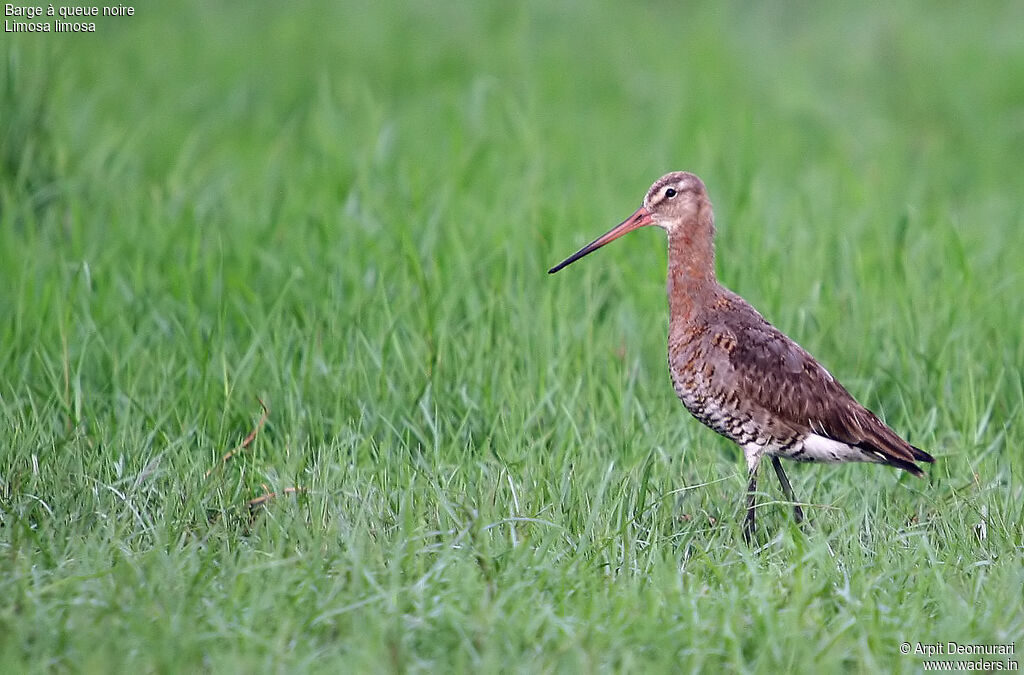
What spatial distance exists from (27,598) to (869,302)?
13.4 ft

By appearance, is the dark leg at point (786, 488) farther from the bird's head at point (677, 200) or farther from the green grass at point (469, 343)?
the bird's head at point (677, 200)

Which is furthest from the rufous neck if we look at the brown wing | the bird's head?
the brown wing

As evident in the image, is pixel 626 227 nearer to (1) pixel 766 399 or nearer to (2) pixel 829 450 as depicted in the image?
(1) pixel 766 399

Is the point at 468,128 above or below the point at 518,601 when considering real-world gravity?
above

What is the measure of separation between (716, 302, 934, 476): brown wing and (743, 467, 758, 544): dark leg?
9.4 inches

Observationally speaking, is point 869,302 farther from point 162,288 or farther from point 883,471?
point 162,288

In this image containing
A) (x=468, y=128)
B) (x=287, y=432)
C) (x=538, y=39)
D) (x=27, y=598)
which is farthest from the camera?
(x=538, y=39)

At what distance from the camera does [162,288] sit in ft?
20.0

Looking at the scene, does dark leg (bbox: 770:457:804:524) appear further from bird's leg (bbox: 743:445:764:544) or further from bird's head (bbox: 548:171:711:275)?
bird's head (bbox: 548:171:711:275)

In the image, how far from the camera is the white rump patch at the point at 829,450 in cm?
469

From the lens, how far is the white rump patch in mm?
4688

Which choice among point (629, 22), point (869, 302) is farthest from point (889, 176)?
point (629, 22)

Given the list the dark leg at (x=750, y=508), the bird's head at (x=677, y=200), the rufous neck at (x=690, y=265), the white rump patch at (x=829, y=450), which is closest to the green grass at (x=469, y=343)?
the dark leg at (x=750, y=508)

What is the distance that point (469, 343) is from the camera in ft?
18.6
